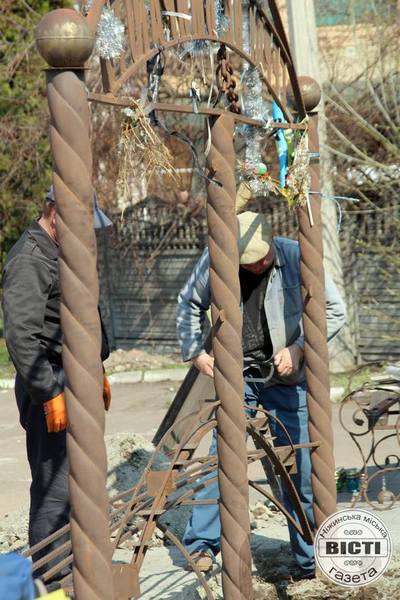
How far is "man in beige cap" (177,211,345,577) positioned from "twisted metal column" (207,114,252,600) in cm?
97

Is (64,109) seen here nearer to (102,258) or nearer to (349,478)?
(349,478)

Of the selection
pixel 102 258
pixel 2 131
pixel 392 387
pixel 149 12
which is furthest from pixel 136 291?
pixel 149 12

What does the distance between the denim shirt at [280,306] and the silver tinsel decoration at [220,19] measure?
132cm

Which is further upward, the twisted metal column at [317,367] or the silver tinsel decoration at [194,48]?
the silver tinsel decoration at [194,48]

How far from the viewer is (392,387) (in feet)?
25.2

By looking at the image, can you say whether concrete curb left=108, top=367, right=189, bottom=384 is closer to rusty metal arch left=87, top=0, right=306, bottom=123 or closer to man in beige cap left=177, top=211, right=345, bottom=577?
man in beige cap left=177, top=211, right=345, bottom=577

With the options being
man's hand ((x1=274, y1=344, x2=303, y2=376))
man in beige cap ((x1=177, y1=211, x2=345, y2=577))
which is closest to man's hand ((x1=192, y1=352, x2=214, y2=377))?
man in beige cap ((x1=177, y1=211, x2=345, y2=577))

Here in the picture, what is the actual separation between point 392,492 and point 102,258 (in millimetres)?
8403

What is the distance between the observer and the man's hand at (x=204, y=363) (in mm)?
5379

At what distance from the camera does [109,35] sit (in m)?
3.53

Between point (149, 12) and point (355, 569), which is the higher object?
point (149, 12)

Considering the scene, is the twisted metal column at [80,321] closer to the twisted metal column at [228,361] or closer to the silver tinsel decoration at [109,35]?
the silver tinsel decoration at [109,35]

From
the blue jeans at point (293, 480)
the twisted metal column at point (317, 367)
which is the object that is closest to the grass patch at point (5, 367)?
the blue jeans at point (293, 480)

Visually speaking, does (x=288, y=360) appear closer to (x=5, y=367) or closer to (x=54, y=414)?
(x=54, y=414)
